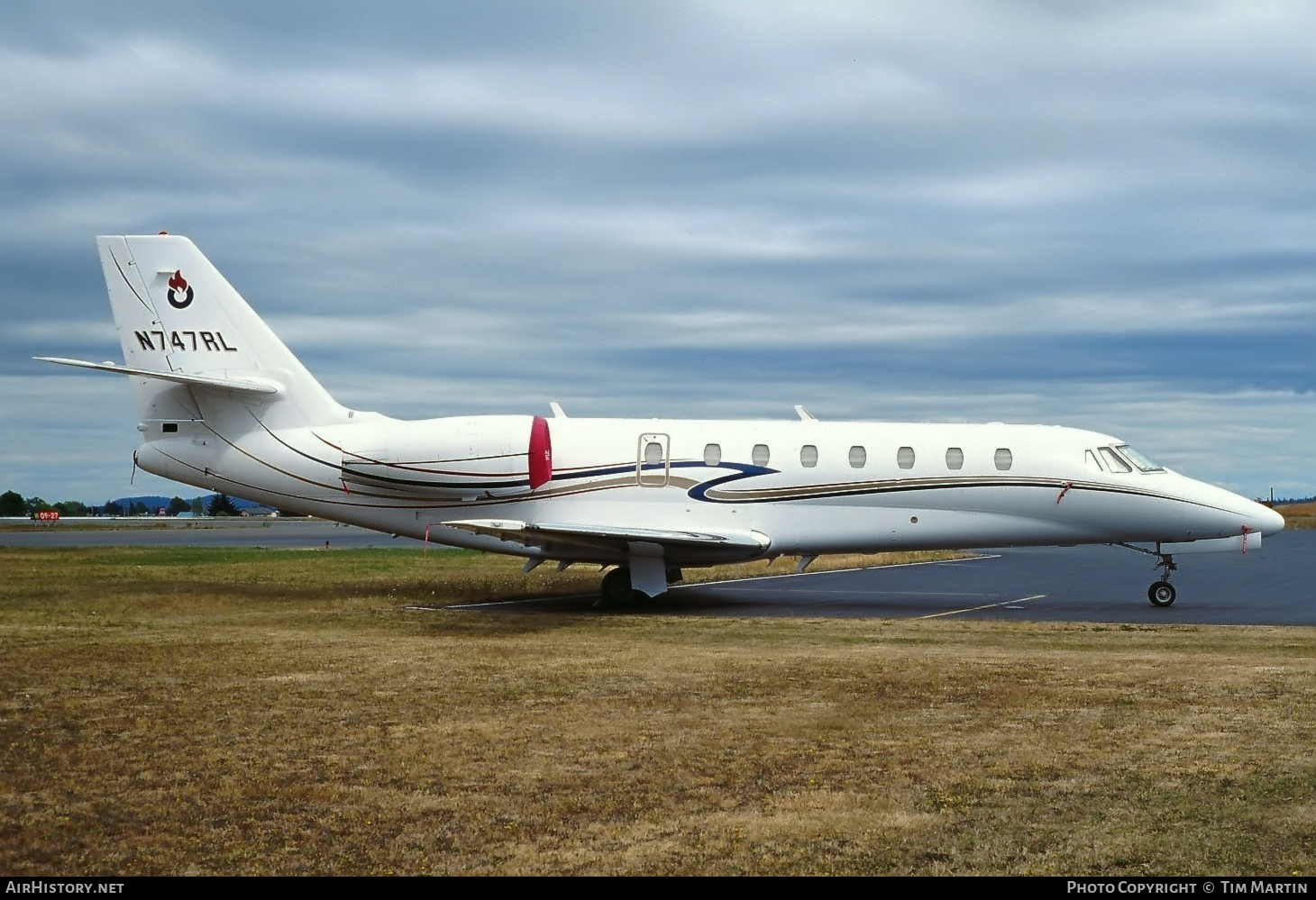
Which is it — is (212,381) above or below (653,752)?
above

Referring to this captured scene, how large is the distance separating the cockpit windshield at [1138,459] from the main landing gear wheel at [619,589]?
909 cm

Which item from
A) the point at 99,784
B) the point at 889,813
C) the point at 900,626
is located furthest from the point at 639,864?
the point at 900,626

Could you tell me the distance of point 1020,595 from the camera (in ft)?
78.1

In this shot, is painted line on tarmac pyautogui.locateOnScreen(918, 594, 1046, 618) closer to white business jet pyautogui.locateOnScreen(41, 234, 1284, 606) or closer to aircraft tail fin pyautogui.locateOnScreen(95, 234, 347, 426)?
white business jet pyautogui.locateOnScreen(41, 234, 1284, 606)

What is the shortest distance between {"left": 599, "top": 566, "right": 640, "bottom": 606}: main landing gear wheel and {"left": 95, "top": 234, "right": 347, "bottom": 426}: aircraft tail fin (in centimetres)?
558

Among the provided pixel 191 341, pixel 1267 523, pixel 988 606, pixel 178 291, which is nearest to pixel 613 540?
pixel 988 606

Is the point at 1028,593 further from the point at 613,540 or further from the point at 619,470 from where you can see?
the point at 613,540

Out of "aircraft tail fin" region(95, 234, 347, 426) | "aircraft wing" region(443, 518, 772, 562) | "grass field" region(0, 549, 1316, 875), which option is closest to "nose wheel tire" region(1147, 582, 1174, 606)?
"grass field" region(0, 549, 1316, 875)

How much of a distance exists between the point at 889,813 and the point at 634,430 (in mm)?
14678

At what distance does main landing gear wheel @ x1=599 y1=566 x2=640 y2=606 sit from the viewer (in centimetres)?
2127

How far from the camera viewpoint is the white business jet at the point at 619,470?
2080cm

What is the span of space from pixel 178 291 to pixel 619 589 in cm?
934

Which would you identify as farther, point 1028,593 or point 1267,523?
point 1028,593
